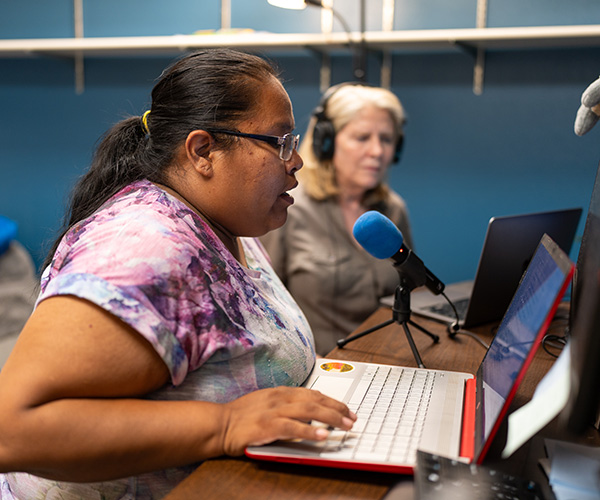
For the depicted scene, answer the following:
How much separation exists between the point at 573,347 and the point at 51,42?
290 cm

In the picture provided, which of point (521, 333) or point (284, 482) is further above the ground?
point (521, 333)

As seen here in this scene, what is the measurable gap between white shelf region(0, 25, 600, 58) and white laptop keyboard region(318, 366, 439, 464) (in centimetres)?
171

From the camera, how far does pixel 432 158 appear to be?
9.22 ft

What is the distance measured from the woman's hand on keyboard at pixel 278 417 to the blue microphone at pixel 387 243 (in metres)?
0.42

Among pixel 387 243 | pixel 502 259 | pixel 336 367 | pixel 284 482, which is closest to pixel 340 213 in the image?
pixel 502 259

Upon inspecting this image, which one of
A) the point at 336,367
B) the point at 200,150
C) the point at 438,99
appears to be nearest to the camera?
the point at 200,150

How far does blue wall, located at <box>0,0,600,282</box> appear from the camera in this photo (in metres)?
2.56

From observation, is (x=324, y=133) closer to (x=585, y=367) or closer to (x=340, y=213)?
(x=340, y=213)

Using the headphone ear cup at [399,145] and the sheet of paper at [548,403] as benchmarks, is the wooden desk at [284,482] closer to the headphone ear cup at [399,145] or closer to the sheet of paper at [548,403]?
the sheet of paper at [548,403]

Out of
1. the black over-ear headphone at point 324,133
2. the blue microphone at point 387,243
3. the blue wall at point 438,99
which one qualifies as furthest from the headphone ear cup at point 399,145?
the blue microphone at point 387,243

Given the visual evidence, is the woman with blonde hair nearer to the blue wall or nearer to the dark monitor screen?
the blue wall

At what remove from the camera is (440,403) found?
2.92 feet

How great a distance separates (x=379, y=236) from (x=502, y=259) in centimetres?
34

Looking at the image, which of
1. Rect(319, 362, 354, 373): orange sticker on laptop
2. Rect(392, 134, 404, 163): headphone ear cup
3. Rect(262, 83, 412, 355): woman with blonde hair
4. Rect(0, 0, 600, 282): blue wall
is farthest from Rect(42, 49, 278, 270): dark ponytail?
Rect(0, 0, 600, 282): blue wall
